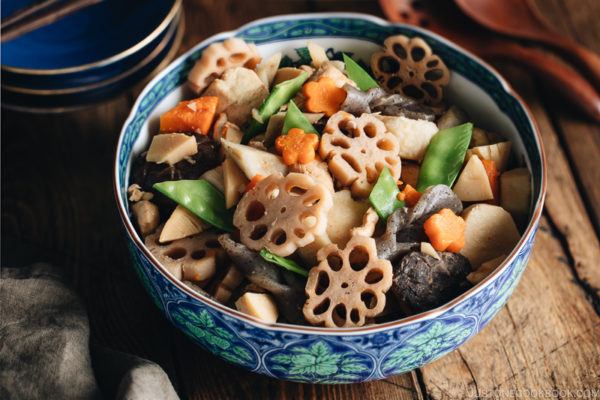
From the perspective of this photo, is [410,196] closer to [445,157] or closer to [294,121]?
[445,157]

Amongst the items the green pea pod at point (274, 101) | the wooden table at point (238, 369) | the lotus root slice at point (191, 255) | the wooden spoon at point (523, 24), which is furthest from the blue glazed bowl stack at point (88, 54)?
the wooden spoon at point (523, 24)

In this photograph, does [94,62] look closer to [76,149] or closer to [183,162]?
[76,149]

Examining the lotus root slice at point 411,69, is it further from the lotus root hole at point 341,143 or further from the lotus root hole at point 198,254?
the lotus root hole at point 198,254

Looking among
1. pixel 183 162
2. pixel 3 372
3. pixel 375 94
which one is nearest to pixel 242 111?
pixel 183 162

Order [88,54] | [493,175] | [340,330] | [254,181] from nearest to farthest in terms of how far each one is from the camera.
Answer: [340,330]
[254,181]
[493,175]
[88,54]

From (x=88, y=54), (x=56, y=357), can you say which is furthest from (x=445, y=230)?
(x=88, y=54)

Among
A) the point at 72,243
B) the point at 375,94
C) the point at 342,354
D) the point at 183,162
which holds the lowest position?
the point at 72,243
